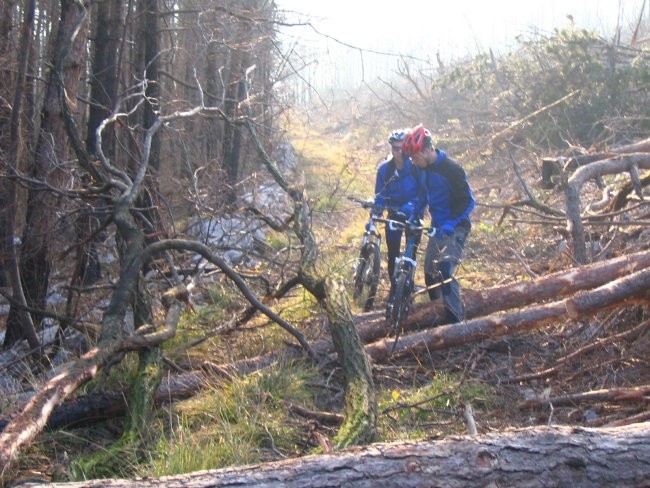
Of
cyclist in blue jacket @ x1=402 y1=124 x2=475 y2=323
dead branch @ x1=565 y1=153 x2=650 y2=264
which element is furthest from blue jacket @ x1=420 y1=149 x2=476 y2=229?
dead branch @ x1=565 y1=153 x2=650 y2=264

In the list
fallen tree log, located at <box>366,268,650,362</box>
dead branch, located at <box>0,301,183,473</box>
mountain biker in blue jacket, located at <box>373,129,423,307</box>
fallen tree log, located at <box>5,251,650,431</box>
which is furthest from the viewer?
mountain biker in blue jacket, located at <box>373,129,423,307</box>

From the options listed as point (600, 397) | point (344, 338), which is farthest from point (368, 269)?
point (600, 397)

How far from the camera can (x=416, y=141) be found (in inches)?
249

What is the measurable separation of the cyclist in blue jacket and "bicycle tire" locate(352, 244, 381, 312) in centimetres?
92

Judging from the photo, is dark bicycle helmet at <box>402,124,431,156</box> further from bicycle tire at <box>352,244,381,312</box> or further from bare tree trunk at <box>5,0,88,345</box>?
bare tree trunk at <box>5,0,88,345</box>

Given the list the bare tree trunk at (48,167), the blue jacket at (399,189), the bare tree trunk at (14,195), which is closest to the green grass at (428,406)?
the blue jacket at (399,189)

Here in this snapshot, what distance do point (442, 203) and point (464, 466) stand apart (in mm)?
4145

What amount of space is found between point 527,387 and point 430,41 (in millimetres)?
64438

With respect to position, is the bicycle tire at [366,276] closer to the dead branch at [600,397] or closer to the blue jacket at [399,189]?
the blue jacket at [399,189]

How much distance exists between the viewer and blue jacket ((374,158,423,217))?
6.94 metres

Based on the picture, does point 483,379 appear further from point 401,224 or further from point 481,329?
point 401,224

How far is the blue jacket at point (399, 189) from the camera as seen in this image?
22.8ft

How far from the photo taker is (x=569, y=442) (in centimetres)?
280

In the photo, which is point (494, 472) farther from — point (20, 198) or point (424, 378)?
point (20, 198)
